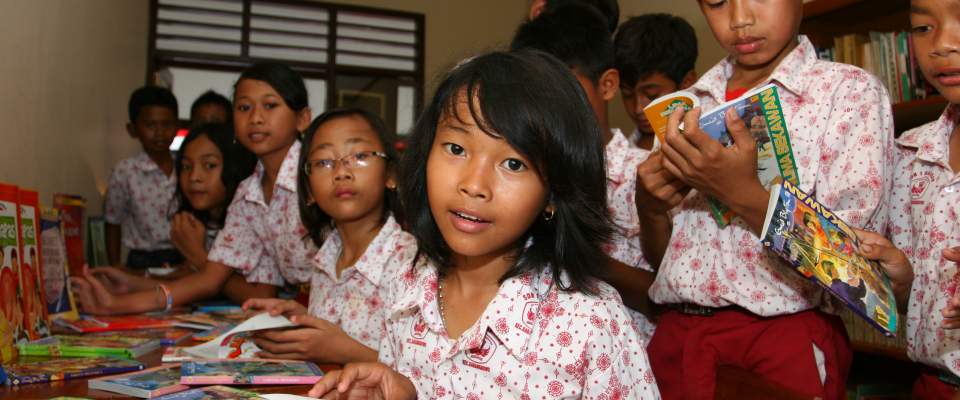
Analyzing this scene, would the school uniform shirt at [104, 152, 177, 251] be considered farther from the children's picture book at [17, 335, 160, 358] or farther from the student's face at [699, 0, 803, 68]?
the student's face at [699, 0, 803, 68]

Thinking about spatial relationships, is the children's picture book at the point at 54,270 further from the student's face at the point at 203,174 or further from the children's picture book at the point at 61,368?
the student's face at the point at 203,174

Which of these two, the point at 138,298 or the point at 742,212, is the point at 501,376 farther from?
the point at 138,298

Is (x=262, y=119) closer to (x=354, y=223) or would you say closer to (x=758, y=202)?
(x=354, y=223)

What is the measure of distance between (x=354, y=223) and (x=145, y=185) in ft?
8.20

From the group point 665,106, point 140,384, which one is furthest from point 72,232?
point 665,106

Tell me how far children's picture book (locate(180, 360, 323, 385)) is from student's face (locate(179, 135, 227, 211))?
64.6 inches

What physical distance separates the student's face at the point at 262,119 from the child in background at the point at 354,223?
1.77 ft

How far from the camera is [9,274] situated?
1527 millimetres

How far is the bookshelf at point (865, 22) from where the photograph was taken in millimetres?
2445

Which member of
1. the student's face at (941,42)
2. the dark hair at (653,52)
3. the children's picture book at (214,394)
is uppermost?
the dark hair at (653,52)

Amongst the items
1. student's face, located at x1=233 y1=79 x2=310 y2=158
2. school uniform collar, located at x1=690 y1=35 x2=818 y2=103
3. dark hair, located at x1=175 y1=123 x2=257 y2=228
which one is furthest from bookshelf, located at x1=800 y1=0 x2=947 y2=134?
dark hair, located at x1=175 y1=123 x2=257 y2=228

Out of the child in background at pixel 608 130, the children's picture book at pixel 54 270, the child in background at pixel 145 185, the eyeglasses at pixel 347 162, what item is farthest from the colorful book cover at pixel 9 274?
the child in background at pixel 145 185

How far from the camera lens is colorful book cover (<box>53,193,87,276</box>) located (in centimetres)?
238

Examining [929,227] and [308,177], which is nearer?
[929,227]
